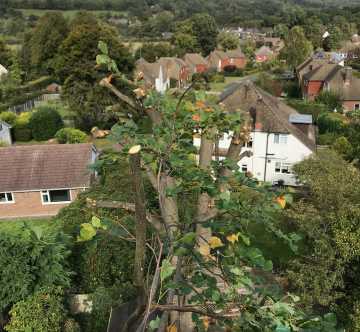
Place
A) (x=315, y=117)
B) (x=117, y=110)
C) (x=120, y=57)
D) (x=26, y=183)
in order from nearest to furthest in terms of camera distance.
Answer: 1. (x=117, y=110)
2. (x=26, y=183)
3. (x=120, y=57)
4. (x=315, y=117)

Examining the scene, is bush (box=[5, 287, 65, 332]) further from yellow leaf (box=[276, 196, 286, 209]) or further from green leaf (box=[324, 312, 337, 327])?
green leaf (box=[324, 312, 337, 327])

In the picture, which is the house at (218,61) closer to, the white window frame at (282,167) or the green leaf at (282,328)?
the white window frame at (282,167)

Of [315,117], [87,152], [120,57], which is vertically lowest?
[315,117]

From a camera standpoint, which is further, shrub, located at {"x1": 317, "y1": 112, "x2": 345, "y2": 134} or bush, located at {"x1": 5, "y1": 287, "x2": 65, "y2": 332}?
shrub, located at {"x1": 317, "y1": 112, "x2": 345, "y2": 134}

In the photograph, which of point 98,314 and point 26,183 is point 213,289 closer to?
point 98,314

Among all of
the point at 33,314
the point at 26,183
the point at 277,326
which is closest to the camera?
the point at 277,326

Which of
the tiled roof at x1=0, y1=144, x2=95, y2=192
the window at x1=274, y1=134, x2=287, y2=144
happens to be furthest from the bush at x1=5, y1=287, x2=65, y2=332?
the window at x1=274, y1=134, x2=287, y2=144

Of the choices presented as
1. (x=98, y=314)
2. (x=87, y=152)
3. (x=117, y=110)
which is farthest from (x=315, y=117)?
(x=117, y=110)

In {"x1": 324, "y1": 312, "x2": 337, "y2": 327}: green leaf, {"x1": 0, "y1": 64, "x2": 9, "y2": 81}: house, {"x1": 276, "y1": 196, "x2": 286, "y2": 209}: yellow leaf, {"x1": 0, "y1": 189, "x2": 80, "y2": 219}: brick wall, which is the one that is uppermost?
{"x1": 276, "y1": 196, "x2": 286, "y2": 209}: yellow leaf
